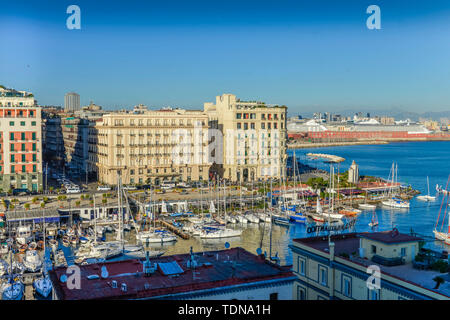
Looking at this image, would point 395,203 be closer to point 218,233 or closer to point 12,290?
point 218,233

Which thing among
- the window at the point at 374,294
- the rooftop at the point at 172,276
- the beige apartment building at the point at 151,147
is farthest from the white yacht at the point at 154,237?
the window at the point at 374,294

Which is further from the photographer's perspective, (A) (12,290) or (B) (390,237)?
(A) (12,290)

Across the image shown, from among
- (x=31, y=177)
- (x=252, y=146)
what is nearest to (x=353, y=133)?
(x=252, y=146)

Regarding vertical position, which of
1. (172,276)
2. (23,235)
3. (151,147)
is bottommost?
(23,235)

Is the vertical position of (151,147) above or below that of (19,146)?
below

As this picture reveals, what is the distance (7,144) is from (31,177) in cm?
298

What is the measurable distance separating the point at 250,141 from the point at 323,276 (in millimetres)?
34864

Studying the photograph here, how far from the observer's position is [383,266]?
11680 mm

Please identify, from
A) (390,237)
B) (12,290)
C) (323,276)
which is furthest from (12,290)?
(390,237)

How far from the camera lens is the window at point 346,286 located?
11.5 metres

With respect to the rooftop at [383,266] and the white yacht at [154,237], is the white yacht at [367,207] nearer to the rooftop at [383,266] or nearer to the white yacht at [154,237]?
the white yacht at [154,237]

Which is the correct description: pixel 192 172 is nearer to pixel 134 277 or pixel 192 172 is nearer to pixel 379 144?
pixel 134 277

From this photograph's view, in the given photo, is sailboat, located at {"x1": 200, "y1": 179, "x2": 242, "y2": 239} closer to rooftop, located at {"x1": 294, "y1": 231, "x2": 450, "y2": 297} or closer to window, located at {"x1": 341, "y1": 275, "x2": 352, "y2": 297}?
rooftop, located at {"x1": 294, "y1": 231, "x2": 450, "y2": 297}

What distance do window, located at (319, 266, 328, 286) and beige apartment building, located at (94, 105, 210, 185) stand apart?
3209cm
